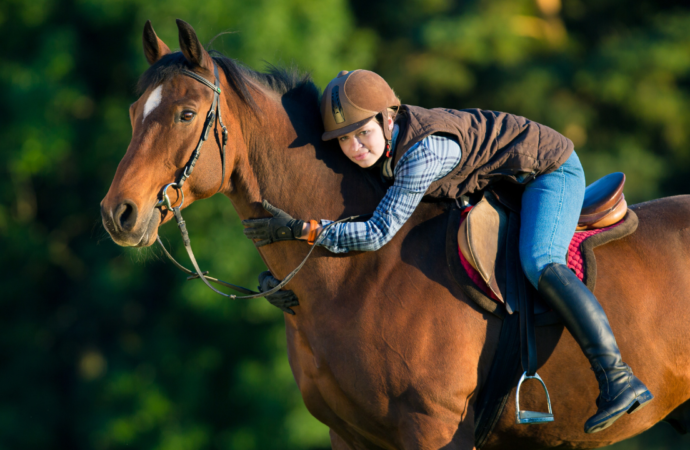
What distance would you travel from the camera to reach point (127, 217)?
112 inches

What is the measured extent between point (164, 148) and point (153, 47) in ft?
2.37

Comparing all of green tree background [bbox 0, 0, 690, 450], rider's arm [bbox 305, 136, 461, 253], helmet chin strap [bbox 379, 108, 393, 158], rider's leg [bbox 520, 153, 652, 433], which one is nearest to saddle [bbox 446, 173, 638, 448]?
rider's leg [bbox 520, 153, 652, 433]

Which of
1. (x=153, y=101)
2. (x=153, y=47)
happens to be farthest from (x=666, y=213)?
(x=153, y=47)

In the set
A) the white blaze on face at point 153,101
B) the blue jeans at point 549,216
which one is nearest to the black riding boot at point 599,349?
Result: the blue jeans at point 549,216

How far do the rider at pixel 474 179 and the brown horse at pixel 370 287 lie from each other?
16 centimetres

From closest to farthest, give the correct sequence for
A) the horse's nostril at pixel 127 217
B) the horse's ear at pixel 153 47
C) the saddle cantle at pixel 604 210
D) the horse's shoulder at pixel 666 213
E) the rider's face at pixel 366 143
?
the horse's nostril at pixel 127 217
the rider's face at pixel 366 143
the horse's ear at pixel 153 47
the saddle cantle at pixel 604 210
the horse's shoulder at pixel 666 213

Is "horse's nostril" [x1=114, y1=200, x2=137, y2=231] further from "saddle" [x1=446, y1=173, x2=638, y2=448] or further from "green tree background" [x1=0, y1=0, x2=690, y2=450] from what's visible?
"green tree background" [x1=0, y1=0, x2=690, y2=450]

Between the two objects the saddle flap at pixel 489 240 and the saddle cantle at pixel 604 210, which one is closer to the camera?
the saddle flap at pixel 489 240

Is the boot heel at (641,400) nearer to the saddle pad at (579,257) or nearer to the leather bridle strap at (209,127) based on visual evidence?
the saddle pad at (579,257)

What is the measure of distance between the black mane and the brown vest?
23.8 inches

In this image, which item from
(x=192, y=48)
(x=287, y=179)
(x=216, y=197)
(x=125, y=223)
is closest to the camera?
(x=125, y=223)

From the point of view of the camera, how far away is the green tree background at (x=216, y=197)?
11703 millimetres

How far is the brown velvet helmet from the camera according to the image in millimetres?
3098

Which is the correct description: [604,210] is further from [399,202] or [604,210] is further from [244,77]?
[244,77]
